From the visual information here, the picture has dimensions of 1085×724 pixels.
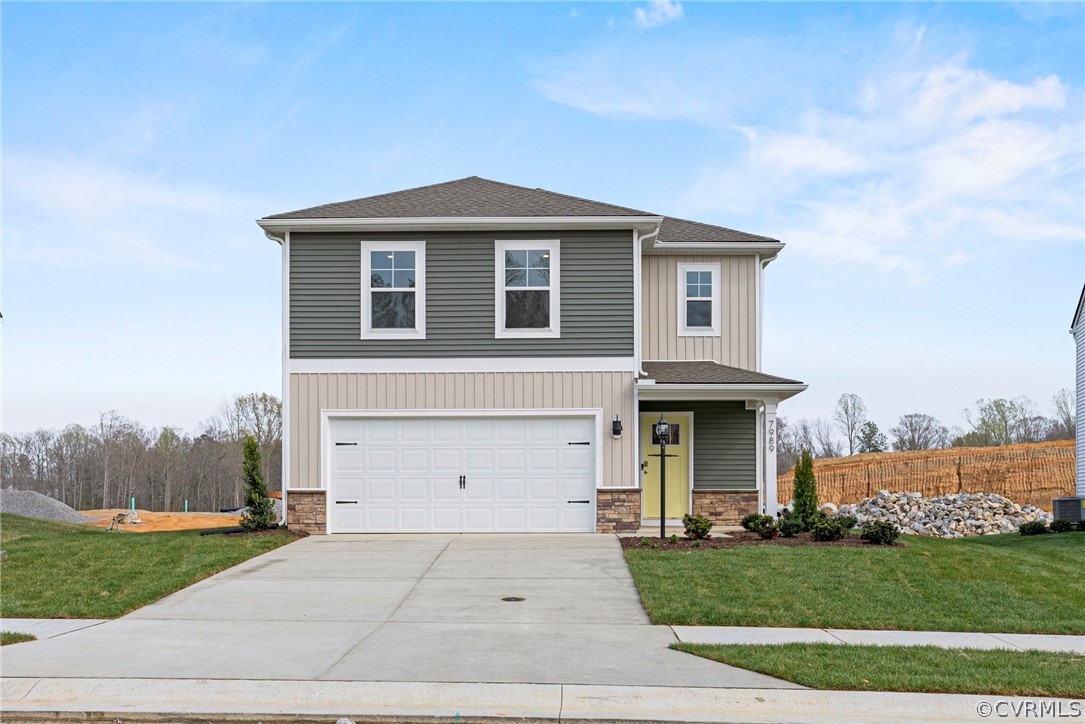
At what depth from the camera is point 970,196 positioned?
20.4 m

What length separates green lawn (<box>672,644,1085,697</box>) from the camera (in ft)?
23.0

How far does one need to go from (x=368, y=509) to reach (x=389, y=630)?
25.1 ft

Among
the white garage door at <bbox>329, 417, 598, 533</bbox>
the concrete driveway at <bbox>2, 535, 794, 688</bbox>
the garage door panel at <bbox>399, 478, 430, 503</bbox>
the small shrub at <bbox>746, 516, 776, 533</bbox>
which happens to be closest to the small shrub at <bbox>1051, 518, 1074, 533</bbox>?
the small shrub at <bbox>746, 516, 776, 533</bbox>

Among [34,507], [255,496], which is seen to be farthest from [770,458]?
[34,507]

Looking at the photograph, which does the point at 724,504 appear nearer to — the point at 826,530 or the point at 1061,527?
the point at 826,530

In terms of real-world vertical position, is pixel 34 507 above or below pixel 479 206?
below

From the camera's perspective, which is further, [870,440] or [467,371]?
[870,440]

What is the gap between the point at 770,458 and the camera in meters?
17.5

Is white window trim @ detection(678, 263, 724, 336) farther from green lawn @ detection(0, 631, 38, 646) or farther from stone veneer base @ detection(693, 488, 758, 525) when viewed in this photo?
green lawn @ detection(0, 631, 38, 646)

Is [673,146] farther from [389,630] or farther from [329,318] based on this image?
[389,630]

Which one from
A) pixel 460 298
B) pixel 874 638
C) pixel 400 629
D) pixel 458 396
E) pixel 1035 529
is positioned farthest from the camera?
pixel 1035 529

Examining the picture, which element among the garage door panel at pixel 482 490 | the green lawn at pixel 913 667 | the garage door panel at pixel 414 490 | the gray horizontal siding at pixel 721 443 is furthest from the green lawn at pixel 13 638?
the gray horizontal siding at pixel 721 443

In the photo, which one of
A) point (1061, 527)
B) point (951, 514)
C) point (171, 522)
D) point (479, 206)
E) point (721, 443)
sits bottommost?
point (171, 522)

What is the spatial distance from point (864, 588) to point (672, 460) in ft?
23.5
